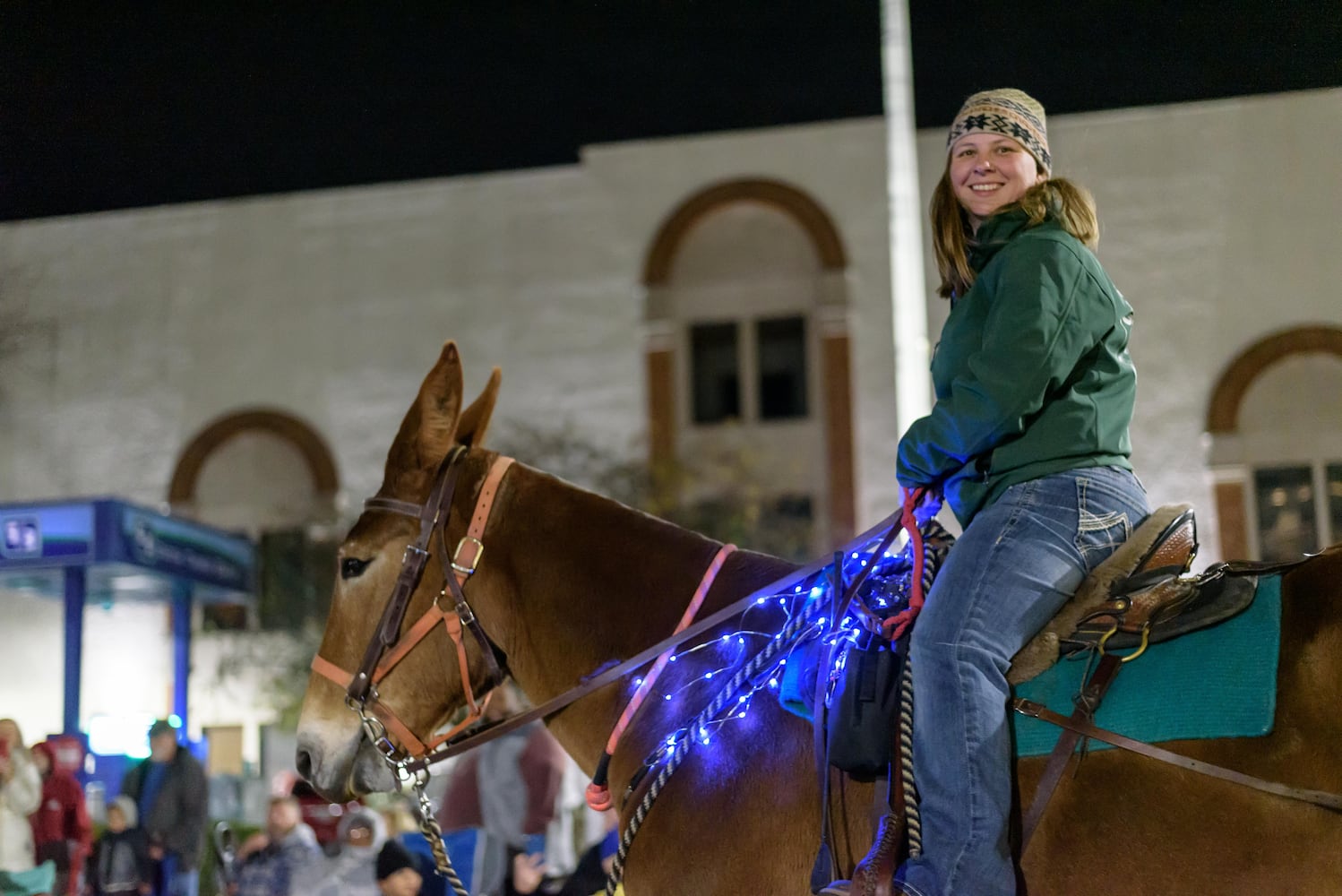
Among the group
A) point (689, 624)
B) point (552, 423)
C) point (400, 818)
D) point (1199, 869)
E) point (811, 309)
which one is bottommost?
point (400, 818)

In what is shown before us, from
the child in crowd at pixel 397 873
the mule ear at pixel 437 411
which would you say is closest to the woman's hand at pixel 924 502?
the mule ear at pixel 437 411

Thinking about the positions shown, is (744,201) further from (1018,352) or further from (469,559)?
(1018,352)

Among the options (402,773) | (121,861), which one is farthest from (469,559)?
(121,861)

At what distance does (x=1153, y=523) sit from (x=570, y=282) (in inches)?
799

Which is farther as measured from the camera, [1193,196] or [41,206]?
[1193,196]

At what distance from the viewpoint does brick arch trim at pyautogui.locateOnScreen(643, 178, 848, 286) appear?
22.1 m

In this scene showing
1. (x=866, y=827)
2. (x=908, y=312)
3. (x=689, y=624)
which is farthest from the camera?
(x=908, y=312)

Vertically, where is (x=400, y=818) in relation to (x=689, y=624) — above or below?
below

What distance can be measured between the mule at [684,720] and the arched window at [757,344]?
59.1ft

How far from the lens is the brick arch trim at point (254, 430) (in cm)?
2297

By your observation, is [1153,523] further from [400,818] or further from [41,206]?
[400,818]

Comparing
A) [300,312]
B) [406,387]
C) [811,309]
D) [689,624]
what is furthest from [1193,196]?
[689,624]

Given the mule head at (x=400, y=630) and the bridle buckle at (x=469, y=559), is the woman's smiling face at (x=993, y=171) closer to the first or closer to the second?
the mule head at (x=400, y=630)

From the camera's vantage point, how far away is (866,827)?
2844 mm
